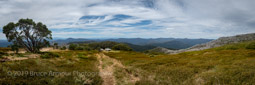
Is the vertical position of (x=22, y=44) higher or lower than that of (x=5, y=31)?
lower

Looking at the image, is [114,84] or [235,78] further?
[114,84]

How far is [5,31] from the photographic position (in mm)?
44812

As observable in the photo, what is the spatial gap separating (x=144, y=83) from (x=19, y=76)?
41.4 feet

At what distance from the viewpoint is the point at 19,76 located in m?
11.0

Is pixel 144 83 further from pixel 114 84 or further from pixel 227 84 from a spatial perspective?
pixel 227 84

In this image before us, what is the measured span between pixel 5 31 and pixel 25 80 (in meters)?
52.0

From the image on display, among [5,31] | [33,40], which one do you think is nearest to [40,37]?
[33,40]

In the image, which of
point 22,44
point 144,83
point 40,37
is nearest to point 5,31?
point 22,44

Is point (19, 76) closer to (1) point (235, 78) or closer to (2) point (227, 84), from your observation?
(2) point (227, 84)

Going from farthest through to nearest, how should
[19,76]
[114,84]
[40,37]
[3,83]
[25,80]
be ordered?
[40,37] < [114,84] < [19,76] < [25,80] < [3,83]

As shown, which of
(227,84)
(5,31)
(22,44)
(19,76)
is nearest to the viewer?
(19,76)

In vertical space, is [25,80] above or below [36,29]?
below

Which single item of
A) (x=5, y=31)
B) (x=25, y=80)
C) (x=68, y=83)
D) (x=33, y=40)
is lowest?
(x=68, y=83)

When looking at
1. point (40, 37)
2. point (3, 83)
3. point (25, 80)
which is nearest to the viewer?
point (3, 83)
